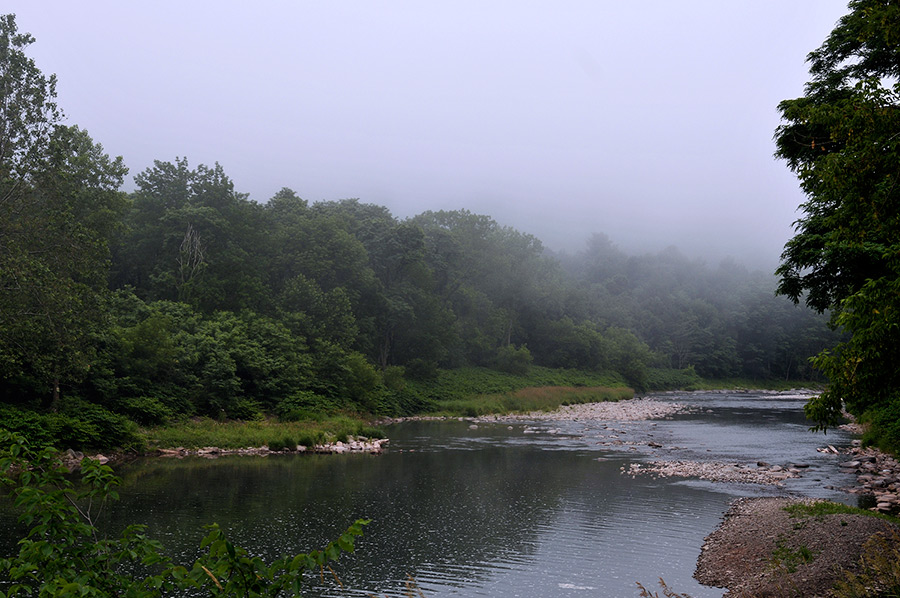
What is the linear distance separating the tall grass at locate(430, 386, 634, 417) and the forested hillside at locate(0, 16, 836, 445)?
11.3 ft

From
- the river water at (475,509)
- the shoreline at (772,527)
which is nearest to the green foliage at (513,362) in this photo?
the river water at (475,509)

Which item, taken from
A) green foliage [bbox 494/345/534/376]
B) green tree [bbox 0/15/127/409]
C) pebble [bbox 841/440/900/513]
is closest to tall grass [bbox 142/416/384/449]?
green tree [bbox 0/15/127/409]

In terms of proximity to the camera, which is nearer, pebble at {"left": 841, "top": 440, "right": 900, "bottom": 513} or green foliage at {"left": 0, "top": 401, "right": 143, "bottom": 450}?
pebble at {"left": 841, "top": 440, "right": 900, "bottom": 513}

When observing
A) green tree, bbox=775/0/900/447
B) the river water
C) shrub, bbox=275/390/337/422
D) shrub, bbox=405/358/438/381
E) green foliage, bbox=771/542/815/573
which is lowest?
the river water

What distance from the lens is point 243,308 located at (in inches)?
2152

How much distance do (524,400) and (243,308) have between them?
30.9m

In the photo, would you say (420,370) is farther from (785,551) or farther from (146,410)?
(785,551)

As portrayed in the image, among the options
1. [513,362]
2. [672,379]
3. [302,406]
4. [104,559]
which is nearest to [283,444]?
[302,406]

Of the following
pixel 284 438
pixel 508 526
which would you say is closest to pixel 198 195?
pixel 284 438

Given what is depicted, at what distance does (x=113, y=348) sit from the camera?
3556 centimetres

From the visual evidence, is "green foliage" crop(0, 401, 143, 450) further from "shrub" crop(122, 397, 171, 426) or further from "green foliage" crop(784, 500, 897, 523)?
"green foliage" crop(784, 500, 897, 523)

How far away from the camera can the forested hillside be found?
29.2 meters

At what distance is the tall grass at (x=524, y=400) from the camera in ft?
203

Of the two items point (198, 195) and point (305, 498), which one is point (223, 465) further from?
point (198, 195)
